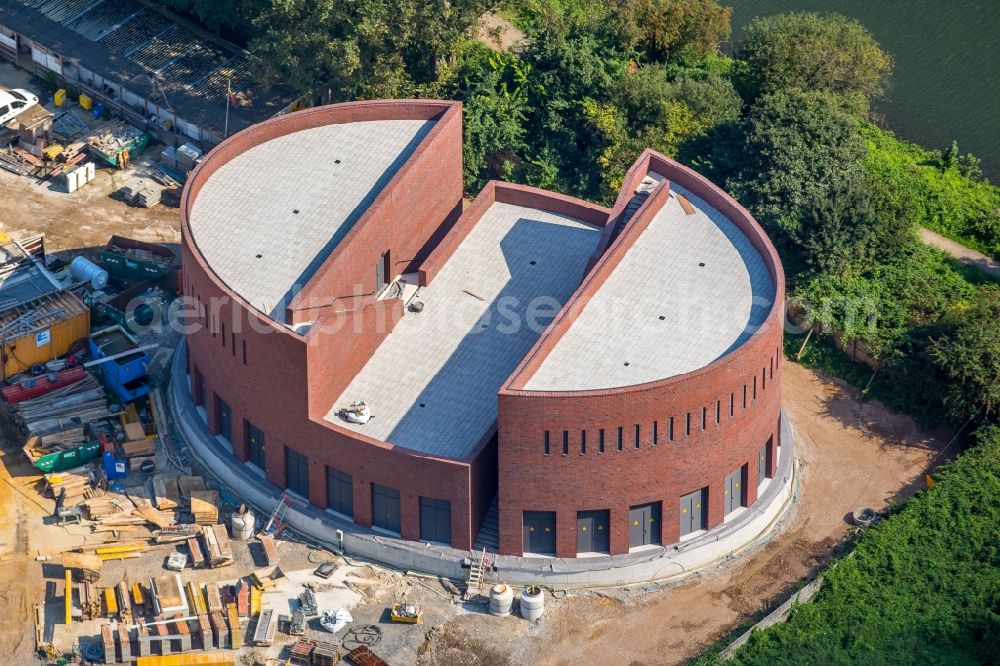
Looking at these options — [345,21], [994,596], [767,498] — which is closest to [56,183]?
[345,21]

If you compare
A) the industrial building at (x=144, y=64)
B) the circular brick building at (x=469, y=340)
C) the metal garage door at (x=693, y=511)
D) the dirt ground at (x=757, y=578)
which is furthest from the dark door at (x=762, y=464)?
the industrial building at (x=144, y=64)

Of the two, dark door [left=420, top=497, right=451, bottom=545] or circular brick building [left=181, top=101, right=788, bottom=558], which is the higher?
circular brick building [left=181, top=101, right=788, bottom=558]

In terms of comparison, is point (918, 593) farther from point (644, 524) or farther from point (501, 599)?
point (501, 599)

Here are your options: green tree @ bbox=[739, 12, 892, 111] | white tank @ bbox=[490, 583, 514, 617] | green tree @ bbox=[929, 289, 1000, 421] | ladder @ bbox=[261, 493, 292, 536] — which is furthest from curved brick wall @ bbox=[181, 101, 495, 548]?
green tree @ bbox=[739, 12, 892, 111]

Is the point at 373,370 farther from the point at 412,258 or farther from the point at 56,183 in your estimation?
the point at 56,183

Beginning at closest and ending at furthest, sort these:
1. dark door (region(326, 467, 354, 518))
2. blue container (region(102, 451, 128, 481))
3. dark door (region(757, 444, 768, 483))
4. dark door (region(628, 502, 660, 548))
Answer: dark door (region(628, 502, 660, 548)), dark door (region(326, 467, 354, 518)), dark door (region(757, 444, 768, 483)), blue container (region(102, 451, 128, 481))

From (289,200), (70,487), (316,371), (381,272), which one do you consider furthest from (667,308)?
(70,487)

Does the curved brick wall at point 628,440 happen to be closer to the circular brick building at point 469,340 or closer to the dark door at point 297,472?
the circular brick building at point 469,340

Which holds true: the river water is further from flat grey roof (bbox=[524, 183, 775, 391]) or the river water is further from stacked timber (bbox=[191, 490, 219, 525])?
stacked timber (bbox=[191, 490, 219, 525])
